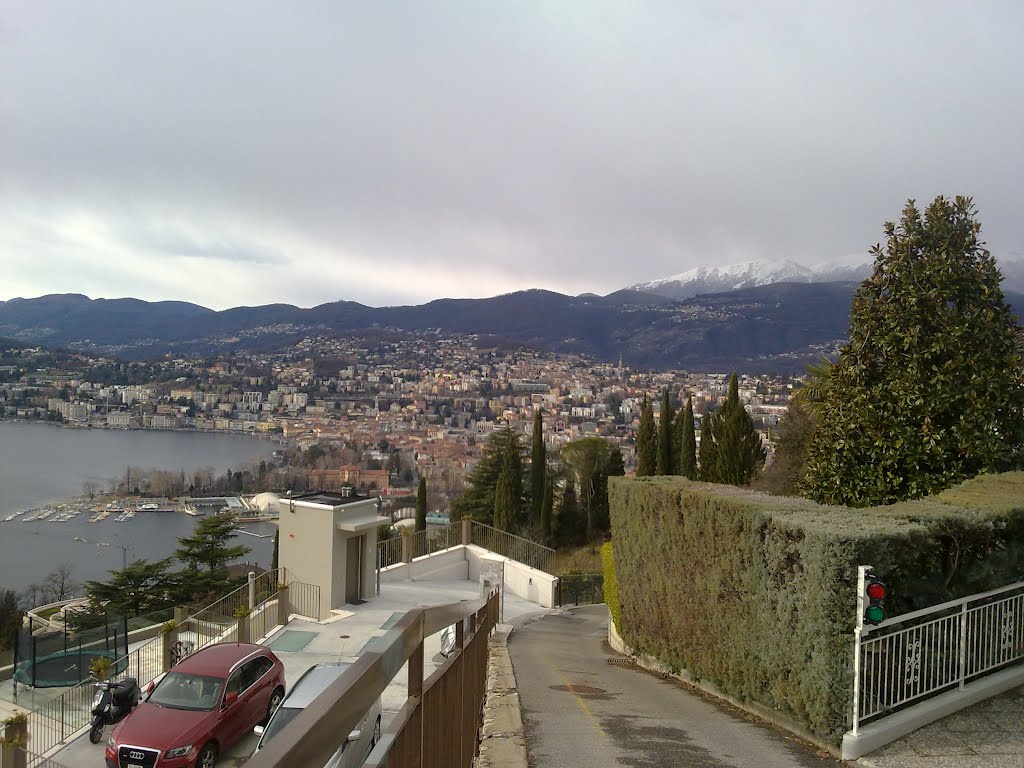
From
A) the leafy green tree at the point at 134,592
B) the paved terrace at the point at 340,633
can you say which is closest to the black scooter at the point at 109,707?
the paved terrace at the point at 340,633

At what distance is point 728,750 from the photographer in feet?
19.9

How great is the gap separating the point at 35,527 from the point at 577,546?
→ 53691mm

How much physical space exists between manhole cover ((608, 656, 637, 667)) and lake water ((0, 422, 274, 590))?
4763cm

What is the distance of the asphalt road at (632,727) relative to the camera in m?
5.67

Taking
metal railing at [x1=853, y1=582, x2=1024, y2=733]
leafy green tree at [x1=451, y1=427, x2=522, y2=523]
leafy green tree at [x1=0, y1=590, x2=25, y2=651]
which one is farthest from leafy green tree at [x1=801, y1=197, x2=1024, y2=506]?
leafy green tree at [x1=451, y1=427, x2=522, y2=523]

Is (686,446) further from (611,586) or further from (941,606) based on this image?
(941,606)

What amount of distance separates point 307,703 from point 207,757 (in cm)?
619

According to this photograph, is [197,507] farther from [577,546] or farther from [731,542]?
[731,542]

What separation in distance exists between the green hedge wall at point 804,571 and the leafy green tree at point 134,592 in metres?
28.6

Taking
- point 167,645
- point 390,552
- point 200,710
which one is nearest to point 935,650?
point 200,710

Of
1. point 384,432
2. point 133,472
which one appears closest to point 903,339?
point 133,472

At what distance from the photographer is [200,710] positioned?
8828mm

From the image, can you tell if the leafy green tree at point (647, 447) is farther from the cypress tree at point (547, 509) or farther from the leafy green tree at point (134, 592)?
the leafy green tree at point (134, 592)

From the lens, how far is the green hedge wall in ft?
20.4
